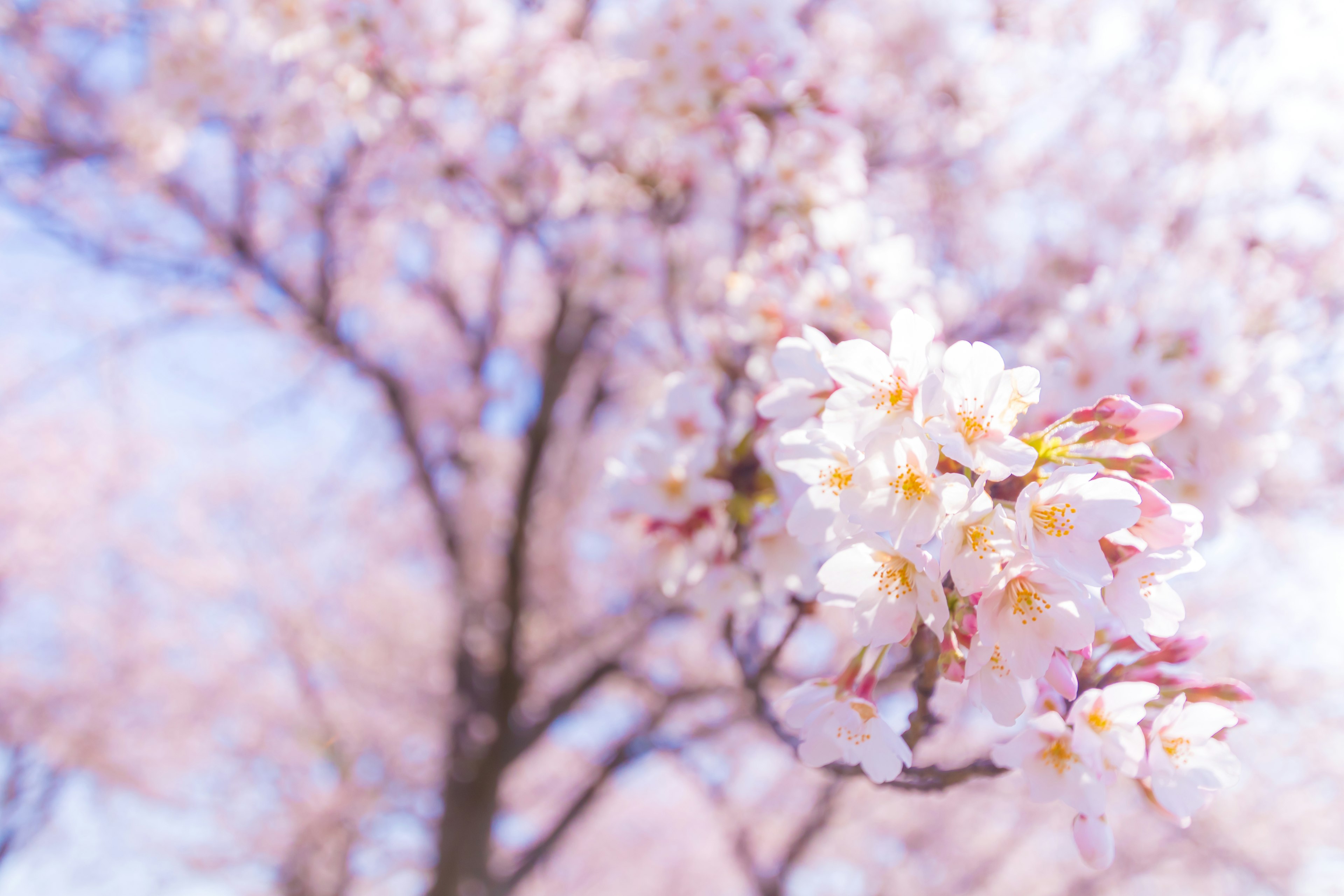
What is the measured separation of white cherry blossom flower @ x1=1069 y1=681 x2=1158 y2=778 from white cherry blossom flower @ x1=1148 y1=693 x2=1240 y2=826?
0.03 m

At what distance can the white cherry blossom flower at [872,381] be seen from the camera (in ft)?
3.34

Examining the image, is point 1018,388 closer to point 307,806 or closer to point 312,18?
point 312,18

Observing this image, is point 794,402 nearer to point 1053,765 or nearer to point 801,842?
point 1053,765

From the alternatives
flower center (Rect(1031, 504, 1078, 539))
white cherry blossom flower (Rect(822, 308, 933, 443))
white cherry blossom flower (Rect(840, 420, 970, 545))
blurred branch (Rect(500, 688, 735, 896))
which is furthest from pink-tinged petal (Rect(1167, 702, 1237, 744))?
blurred branch (Rect(500, 688, 735, 896))

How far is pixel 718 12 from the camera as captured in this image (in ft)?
7.93

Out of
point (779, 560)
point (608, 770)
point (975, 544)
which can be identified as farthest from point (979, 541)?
point (608, 770)

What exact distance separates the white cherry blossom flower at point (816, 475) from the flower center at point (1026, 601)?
217 millimetres

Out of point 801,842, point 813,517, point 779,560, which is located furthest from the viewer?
point 801,842

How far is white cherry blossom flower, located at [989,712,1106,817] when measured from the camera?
981 millimetres

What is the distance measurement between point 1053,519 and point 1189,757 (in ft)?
1.36

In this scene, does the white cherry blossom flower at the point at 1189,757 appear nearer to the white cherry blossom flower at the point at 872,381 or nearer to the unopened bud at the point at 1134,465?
the unopened bud at the point at 1134,465

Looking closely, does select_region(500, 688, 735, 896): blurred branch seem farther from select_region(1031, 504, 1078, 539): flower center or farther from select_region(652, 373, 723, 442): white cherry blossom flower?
select_region(1031, 504, 1078, 539): flower center

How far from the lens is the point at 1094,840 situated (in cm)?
99

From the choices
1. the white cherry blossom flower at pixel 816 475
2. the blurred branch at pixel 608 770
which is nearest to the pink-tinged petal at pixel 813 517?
the white cherry blossom flower at pixel 816 475
